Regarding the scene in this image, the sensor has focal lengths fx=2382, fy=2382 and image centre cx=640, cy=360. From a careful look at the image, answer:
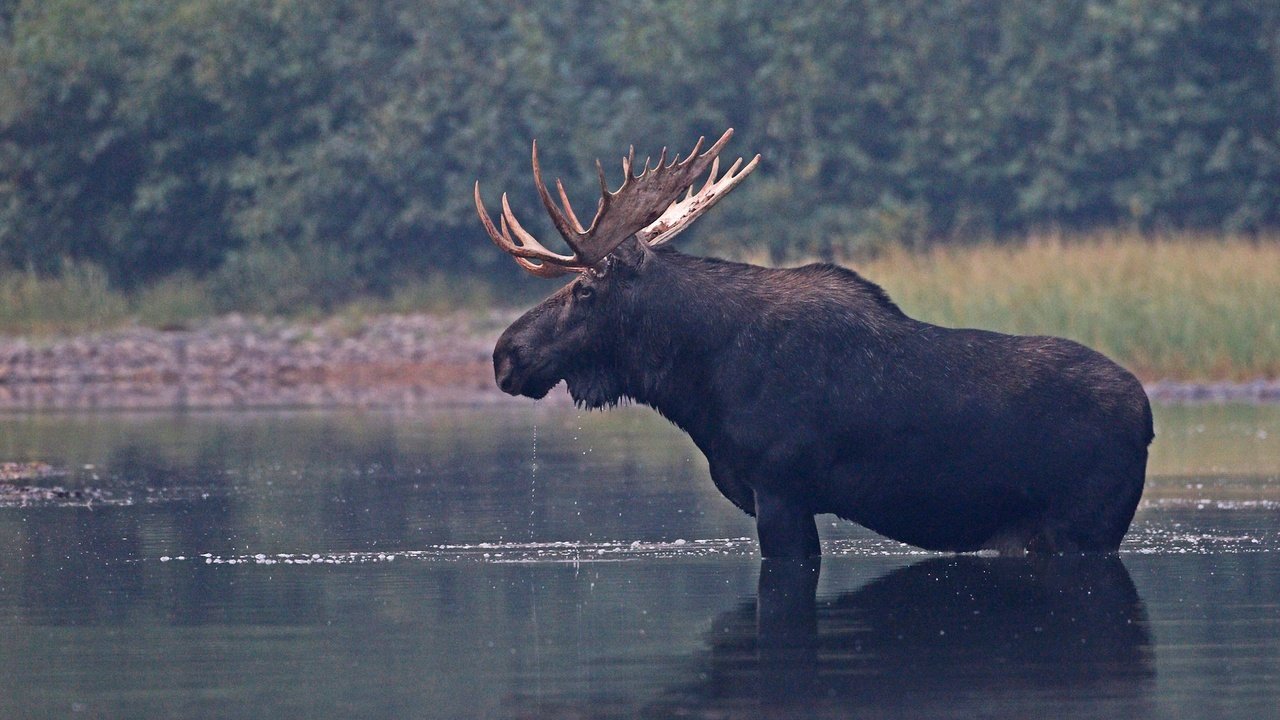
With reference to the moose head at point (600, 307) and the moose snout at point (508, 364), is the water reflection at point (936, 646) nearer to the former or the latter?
the moose head at point (600, 307)

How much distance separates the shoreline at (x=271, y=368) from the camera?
24531mm

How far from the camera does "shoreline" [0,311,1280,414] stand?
24531 mm

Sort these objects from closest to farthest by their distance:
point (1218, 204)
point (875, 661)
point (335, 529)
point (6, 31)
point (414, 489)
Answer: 1. point (875, 661)
2. point (335, 529)
3. point (414, 489)
4. point (1218, 204)
5. point (6, 31)

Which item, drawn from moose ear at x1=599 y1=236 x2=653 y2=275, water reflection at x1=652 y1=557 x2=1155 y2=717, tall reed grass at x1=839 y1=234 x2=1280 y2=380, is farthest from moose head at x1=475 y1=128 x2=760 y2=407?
tall reed grass at x1=839 y1=234 x2=1280 y2=380

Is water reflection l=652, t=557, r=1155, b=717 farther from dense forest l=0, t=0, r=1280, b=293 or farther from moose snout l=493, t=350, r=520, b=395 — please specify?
dense forest l=0, t=0, r=1280, b=293

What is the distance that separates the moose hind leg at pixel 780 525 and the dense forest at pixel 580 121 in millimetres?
24683

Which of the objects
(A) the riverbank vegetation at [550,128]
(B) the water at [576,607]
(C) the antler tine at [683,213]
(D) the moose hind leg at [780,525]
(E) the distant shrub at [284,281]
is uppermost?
(A) the riverbank vegetation at [550,128]

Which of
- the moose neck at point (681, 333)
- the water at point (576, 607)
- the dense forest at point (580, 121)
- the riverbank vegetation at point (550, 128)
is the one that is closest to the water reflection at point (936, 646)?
the water at point (576, 607)

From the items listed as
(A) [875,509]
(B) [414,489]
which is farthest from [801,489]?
(B) [414,489]

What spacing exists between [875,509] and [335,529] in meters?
3.22

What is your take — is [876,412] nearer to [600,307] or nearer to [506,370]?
[600,307]

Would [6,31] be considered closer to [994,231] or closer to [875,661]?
[994,231]

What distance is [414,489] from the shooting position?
14781mm

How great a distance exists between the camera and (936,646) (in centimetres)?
840
